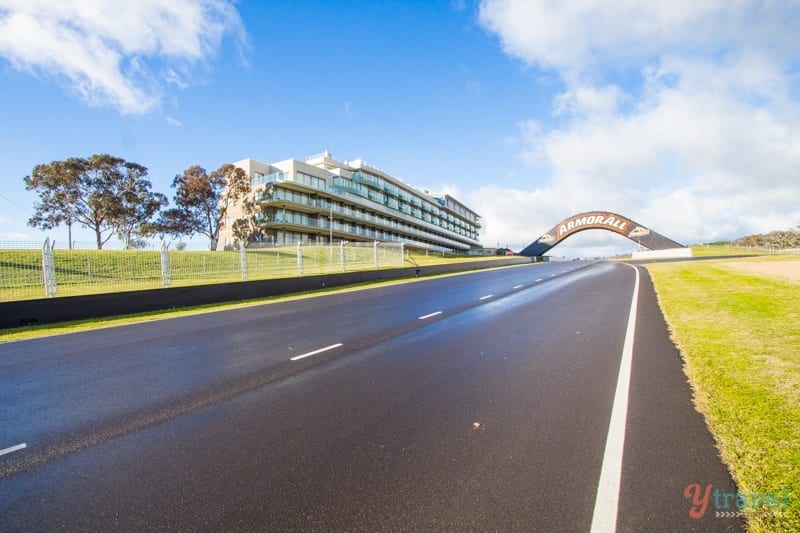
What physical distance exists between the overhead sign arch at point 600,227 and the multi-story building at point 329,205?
25978mm

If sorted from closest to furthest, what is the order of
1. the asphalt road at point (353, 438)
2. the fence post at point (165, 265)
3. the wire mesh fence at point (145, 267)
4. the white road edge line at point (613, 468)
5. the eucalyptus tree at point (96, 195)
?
1. the white road edge line at point (613, 468)
2. the asphalt road at point (353, 438)
3. the wire mesh fence at point (145, 267)
4. the fence post at point (165, 265)
5. the eucalyptus tree at point (96, 195)

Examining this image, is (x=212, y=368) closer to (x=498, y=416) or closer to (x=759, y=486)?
(x=498, y=416)

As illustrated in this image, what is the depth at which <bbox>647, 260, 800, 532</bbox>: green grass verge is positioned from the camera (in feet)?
8.43

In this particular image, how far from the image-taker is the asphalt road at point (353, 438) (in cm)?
237

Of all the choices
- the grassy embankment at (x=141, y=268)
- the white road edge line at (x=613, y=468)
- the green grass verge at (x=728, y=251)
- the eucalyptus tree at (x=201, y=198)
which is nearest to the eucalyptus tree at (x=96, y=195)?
the eucalyptus tree at (x=201, y=198)

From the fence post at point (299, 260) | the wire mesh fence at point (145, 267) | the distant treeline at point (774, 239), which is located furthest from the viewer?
the distant treeline at point (774, 239)

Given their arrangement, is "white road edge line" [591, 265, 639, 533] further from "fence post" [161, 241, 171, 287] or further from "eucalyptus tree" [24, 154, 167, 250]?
"eucalyptus tree" [24, 154, 167, 250]

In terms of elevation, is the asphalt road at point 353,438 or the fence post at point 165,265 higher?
the fence post at point 165,265

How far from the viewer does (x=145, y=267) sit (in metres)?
16.6

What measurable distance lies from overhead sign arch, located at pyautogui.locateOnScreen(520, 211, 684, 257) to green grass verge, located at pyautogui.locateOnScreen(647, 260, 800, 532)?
2456 inches

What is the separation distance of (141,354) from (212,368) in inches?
77.0

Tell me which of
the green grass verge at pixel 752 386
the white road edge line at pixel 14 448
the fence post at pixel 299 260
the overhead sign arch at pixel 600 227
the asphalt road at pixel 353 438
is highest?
the overhead sign arch at pixel 600 227

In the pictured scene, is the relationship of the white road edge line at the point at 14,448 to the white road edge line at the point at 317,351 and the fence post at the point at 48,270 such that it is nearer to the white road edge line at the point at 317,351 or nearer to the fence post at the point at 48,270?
the white road edge line at the point at 317,351

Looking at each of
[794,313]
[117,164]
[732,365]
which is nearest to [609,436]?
[732,365]
